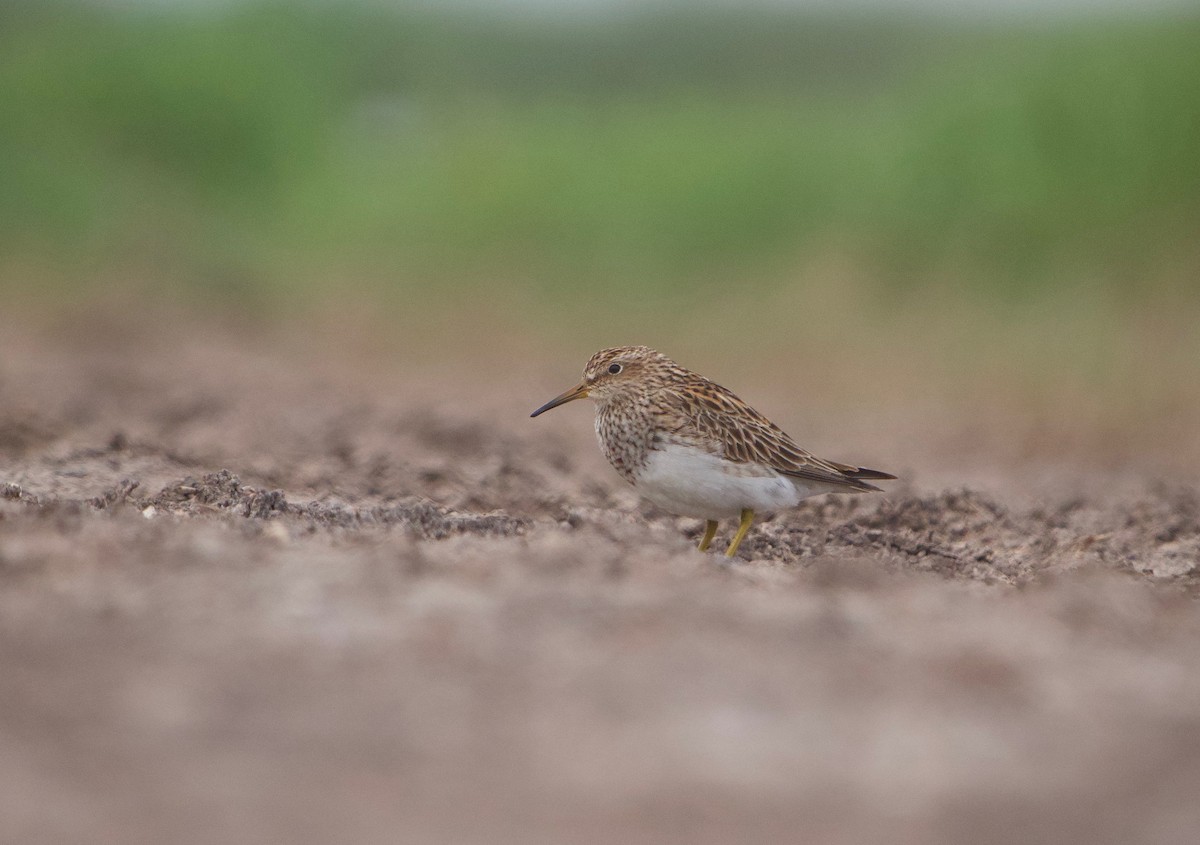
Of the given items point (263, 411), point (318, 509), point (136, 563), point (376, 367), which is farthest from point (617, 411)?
point (376, 367)

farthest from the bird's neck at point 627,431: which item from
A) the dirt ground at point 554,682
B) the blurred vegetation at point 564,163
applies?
the blurred vegetation at point 564,163

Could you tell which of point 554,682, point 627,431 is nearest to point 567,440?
point 627,431

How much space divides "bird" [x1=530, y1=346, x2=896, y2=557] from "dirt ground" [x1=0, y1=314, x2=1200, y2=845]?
0.28 m

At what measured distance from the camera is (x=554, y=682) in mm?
3930

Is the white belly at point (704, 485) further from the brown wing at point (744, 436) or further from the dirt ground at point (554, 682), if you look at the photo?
the dirt ground at point (554, 682)

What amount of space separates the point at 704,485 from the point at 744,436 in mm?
414

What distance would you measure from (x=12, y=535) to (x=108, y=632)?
126 cm

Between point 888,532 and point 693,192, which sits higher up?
point 693,192

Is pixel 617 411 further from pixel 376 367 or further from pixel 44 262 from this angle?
pixel 44 262

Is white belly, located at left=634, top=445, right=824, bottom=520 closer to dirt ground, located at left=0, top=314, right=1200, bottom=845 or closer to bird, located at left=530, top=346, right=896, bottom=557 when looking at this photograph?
bird, located at left=530, top=346, right=896, bottom=557

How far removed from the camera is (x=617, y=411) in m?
6.93

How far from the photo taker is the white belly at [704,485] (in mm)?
6535

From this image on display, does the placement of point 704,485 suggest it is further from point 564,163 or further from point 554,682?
point 564,163

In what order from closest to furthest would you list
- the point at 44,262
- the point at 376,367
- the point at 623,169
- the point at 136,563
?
the point at 136,563 → the point at 376,367 → the point at 44,262 → the point at 623,169
